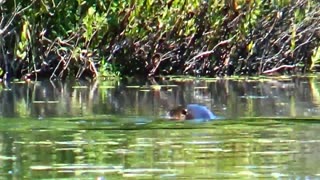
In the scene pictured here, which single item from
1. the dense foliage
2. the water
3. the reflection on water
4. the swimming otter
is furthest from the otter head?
the dense foliage

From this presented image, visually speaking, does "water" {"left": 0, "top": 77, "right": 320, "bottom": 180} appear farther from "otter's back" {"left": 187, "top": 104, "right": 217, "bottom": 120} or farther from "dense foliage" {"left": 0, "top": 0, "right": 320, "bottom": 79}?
"dense foliage" {"left": 0, "top": 0, "right": 320, "bottom": 79}

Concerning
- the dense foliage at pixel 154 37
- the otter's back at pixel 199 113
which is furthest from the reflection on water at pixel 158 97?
the dense foliage at pixel 154 37

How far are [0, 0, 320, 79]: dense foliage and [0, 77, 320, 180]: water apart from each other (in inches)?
128

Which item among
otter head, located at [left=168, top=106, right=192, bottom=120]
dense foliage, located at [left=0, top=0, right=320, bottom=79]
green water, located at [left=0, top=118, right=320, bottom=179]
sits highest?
dense foliage, located at [left=0, top=0, right=320, bottom=79]

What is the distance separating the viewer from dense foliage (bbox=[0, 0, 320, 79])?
1817 centimetres

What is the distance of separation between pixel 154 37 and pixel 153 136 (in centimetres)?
1020

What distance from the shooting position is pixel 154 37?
63.5 ft

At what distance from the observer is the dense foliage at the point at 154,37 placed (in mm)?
18172

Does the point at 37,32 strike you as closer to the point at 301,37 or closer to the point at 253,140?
the point at 301,37

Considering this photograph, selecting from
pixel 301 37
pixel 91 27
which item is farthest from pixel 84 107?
pixel 301 37

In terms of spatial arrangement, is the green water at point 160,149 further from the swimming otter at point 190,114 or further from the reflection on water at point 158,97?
the reflection on water at point 158,97

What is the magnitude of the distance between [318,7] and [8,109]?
9.71 m

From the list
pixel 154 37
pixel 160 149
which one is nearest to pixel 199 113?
pixel 160 149

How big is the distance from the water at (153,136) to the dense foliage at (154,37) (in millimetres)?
3263
